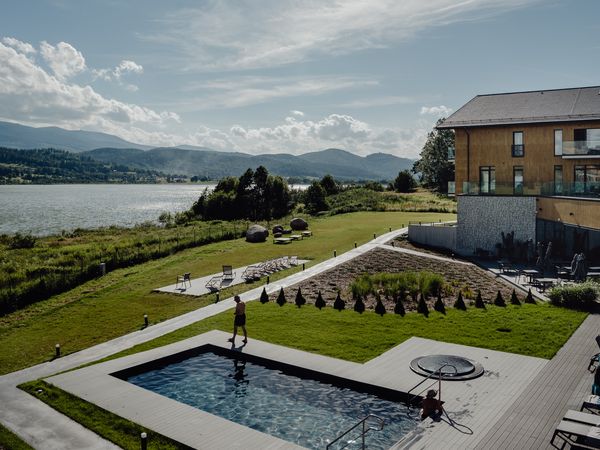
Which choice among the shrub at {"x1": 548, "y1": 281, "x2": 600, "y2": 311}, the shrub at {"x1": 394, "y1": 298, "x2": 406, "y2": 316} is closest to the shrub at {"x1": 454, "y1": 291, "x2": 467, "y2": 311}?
the shrub at {"x1": 394, "y1": 298, "x2": 406, "y2": 316}

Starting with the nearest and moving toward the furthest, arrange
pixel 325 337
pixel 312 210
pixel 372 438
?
pixel 372 438, pixel 325 337, pixel 312 210

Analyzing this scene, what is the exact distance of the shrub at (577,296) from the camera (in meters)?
22.4

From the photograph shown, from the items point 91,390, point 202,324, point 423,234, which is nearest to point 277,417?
point 91,390

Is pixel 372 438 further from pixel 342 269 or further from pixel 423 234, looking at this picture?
pixel 423 234

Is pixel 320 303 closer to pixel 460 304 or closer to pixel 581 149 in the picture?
pixel 460 304

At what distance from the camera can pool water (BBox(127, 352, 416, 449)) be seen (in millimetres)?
12422

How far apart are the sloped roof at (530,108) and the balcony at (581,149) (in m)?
1.70

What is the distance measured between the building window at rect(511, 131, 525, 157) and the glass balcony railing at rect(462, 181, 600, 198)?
2656 mm

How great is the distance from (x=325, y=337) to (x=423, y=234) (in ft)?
77.4

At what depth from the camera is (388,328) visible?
2016 cm

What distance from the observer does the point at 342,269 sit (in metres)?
31.5

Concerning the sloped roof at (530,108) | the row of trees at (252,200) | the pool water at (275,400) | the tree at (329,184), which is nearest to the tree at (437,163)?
the tree at (329,184)

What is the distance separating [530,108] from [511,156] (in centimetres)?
399

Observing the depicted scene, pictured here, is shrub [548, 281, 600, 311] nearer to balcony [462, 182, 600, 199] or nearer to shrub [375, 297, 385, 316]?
shrub [375, 297, 385, 316]
